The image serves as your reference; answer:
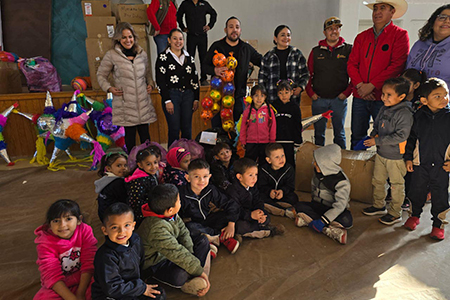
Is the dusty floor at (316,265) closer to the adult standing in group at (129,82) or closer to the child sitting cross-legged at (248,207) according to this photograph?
the child sitting cross-legged at (248,207)

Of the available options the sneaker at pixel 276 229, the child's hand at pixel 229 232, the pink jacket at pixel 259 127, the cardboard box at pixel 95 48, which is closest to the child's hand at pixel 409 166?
the sneaker at pixel 276 229

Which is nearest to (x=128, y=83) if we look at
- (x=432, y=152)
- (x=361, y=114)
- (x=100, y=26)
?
(x=100, y=26)

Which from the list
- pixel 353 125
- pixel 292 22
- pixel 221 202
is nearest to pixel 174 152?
pixel 221 202

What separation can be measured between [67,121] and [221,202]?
2.82 meters

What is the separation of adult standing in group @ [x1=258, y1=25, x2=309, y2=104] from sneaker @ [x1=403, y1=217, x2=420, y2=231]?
1.55m

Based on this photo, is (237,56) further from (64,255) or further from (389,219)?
(64,255)

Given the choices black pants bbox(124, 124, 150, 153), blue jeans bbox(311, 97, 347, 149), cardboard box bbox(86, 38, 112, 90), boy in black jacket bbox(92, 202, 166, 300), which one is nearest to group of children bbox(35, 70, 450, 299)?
boy in black jacket bbox(92, 202, 166, 300)

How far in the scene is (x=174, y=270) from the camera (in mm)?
1890

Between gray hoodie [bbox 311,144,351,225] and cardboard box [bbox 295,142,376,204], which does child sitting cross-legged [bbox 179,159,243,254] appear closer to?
gray hoodie [bbox 311,144,351,225]

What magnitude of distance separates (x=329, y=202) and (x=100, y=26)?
12.8ft

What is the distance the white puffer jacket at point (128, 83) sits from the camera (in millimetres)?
3283

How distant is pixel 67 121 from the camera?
164 inches

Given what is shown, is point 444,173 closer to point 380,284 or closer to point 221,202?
point 380,284

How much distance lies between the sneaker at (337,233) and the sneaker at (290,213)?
1.07 feet
